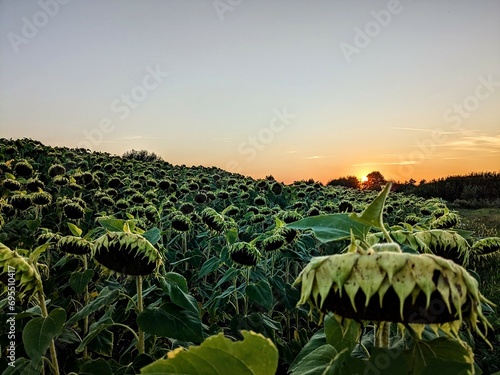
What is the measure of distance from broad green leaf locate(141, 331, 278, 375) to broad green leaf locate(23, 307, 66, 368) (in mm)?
1001

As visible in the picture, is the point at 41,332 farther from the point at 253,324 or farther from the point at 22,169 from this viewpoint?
the point at 22,169

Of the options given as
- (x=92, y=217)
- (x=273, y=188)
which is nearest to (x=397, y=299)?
(x=92, y=217)

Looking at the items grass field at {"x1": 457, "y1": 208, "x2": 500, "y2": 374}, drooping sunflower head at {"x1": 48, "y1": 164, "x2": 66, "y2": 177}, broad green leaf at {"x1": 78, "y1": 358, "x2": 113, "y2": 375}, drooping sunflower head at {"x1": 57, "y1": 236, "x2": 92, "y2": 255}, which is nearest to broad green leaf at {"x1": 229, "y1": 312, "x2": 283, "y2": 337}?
drooping sunflower head at {"x1": 57, "y1": 236, "x2": 92, "y2": 255}

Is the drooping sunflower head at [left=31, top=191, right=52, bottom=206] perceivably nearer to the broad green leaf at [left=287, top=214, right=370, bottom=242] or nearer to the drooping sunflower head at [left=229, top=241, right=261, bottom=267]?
the drooping sunflower head at [left=229, top=241, right=261, bottom=267]

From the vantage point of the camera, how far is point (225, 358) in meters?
0.54

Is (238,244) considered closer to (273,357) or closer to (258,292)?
→ (258,292)

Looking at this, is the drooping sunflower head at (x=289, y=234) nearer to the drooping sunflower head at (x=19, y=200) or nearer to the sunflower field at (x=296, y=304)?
the sunflower field at (x=296, y=304)

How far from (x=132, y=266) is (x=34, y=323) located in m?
0.31

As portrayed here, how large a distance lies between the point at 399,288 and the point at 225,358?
0.71 feet

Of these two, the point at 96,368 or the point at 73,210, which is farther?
the point at 73,210

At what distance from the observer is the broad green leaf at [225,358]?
535 mm

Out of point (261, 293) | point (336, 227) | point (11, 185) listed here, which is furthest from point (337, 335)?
point (11, 185)

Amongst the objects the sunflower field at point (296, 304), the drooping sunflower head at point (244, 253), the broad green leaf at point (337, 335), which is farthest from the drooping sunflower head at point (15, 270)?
the drooping sunflower head at point (244, 253)

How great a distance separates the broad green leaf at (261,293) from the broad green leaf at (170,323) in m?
1.07
